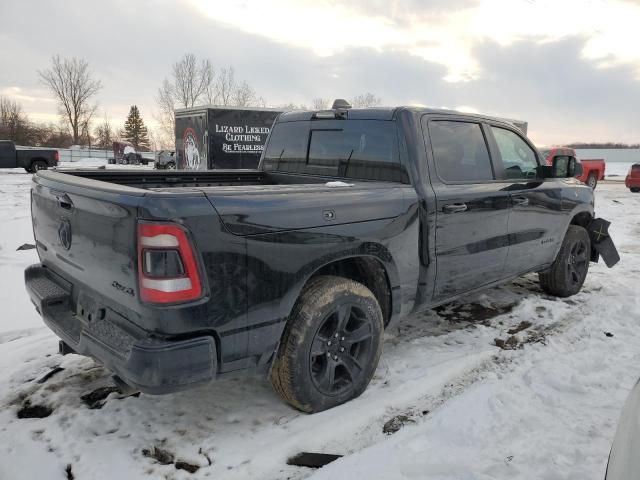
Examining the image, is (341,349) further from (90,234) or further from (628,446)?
(628,446)

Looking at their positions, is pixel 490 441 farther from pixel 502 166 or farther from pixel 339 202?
pixel 502 166

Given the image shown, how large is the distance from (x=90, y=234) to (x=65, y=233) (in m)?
0.36

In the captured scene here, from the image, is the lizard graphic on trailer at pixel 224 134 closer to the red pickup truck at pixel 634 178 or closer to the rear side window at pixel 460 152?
the rear side window at pixel 460 152

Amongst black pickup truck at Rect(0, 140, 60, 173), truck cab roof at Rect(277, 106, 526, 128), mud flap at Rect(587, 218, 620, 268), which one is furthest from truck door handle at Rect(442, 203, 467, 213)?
black pickup truck at Rect(0, 140, 60, 173)

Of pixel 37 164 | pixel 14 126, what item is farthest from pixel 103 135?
pixel 37 164

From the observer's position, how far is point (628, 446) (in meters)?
1.50

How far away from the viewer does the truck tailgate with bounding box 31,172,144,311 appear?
2.21m

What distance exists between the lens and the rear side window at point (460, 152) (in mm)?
3564

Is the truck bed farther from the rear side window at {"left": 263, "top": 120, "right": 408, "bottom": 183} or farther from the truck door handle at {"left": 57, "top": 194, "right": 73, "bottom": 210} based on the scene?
the truck door handle at {"left": 57, "top": 194, "right": 73, "bottom": 210}

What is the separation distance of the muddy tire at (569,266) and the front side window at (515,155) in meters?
1.08

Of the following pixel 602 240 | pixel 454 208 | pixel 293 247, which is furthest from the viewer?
pixel 602 240

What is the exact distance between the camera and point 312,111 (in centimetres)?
415

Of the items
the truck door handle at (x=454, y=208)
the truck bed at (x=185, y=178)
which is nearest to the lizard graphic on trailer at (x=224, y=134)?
the truck bed at (x=185, y=178)

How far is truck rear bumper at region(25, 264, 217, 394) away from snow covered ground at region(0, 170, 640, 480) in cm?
52
